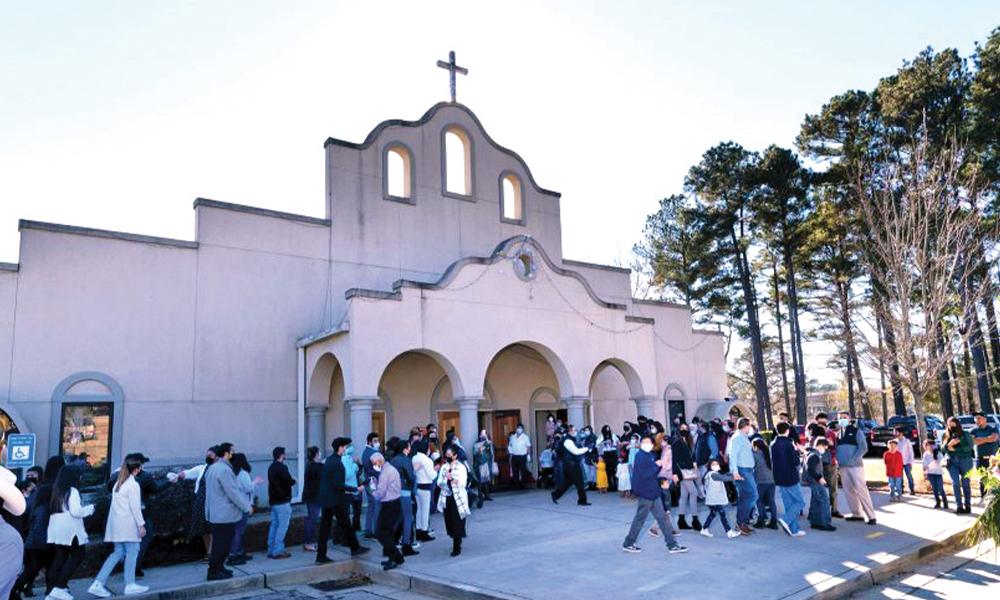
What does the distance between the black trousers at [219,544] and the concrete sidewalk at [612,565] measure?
9.8 inches

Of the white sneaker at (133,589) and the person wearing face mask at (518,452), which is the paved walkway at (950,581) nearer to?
the white sneaker at (133,589)

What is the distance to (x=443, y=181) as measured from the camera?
20.7 meters

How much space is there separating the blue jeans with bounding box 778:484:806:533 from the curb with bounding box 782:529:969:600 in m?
1.60

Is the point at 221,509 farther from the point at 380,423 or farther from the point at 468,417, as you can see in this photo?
the point at 380,423

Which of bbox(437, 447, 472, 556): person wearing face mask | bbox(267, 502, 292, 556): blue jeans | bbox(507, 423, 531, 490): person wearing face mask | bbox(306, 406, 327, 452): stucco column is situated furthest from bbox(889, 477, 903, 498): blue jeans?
bbox(306, 406, 327, 452): stucco column

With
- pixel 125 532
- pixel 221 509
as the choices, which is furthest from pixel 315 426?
pixel 125 532

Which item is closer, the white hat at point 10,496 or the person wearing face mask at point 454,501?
the white hat at point 10,496

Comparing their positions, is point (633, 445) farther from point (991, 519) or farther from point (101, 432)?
point (101, 432)

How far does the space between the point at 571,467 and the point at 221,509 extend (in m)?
7.88

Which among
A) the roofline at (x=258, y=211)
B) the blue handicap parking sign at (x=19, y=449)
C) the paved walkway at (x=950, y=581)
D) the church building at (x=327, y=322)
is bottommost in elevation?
the paved walkway at (x=950, y=581)

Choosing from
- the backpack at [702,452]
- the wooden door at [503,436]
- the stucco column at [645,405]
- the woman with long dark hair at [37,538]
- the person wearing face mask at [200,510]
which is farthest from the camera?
the stucco column at [645,405]

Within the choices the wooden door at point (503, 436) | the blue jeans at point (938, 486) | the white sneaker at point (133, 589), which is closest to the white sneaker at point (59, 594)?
the white sneaker at point (133, 589)

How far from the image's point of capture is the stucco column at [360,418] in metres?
15.0

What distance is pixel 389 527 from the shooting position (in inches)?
404
